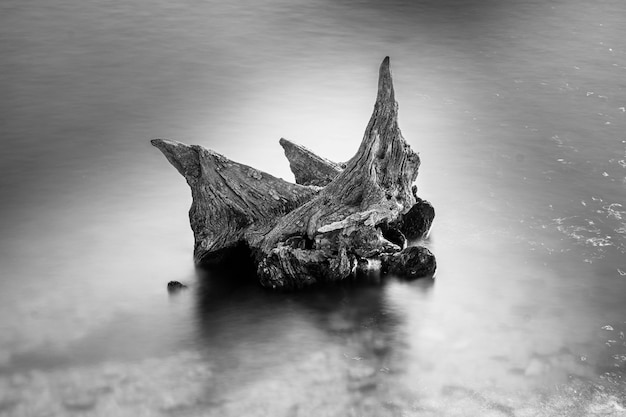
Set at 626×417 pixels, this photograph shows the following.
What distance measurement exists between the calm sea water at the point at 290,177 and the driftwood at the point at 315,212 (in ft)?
0.66

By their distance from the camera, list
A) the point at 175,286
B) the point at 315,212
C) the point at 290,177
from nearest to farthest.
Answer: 1. the point at 315,212
2. the point at 175,286
3. the point at 290,177

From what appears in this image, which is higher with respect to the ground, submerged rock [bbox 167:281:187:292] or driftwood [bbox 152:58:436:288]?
driftwood [bbox 152:58:436:288]

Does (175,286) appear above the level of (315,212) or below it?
below

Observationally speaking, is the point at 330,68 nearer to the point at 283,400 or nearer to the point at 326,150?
the point at 326,150

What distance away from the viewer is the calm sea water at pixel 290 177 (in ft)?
23.2

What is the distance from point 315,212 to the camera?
25.9 feet

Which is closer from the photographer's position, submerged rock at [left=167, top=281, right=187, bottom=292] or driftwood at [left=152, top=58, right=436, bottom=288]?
driftwood at [left=152, top=58, right=436, bottom=288]

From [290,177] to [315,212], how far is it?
2110 millimetres

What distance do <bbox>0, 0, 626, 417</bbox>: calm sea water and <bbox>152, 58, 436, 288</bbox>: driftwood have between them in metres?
0.20

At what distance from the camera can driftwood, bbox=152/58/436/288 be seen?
7887 mm

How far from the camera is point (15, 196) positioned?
9875mm

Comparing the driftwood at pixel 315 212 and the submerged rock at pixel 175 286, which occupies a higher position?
the driftwood at pixel 315 212

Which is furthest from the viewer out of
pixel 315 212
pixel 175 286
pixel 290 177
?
pixel 290 177

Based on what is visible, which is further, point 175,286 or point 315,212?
point 175,286
